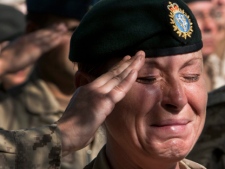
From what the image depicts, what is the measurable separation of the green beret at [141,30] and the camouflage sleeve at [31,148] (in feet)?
2.08

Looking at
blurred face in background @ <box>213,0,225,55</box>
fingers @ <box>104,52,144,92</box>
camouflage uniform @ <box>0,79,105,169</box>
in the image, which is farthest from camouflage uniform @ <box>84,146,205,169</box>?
blurred face in background @ <box>213,0,225,55</box>

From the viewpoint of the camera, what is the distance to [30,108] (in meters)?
7.20

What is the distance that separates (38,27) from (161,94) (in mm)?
3165

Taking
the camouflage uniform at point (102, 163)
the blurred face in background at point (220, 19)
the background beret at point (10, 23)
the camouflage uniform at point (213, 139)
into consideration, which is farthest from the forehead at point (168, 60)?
the blurred face in background at point (220, 19)

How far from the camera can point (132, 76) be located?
3.96 m

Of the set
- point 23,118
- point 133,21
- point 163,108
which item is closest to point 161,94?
point 163,108

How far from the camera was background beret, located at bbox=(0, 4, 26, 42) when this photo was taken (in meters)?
8.52

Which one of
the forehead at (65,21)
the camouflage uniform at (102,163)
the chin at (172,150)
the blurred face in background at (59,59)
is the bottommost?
the blurred face in background at (59,59)

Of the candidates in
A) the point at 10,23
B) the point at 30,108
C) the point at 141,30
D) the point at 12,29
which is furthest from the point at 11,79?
the point at 141,30

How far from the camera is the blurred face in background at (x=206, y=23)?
827 centimetres

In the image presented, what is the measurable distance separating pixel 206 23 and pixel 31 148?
478 centimetres

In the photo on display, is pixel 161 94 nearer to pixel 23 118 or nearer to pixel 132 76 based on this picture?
pixel 132 76

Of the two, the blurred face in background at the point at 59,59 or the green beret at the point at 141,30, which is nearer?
the green beret at the point at 141,30

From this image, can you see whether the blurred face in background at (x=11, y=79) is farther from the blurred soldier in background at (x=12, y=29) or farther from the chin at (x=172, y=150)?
the chin at (x=172, y=150)
